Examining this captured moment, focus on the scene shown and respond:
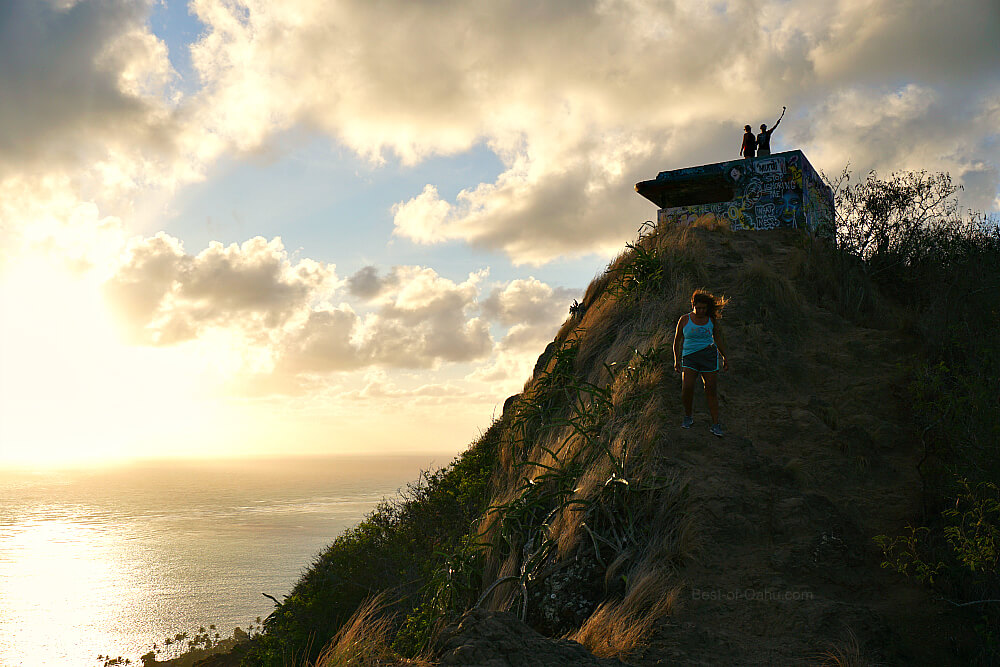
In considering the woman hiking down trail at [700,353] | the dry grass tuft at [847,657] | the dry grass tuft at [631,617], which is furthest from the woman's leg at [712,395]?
the dry grass tuft at [847,657]

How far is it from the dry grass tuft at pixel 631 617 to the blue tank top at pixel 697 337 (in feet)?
9.11

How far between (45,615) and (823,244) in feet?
539

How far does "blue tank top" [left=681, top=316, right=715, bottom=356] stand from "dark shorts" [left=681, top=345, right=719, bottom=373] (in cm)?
4

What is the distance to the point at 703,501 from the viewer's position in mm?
5492

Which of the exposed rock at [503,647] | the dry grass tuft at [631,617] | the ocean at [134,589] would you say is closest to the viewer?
the exposed rock at [503,647]

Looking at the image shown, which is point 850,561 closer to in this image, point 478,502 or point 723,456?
point 723,456

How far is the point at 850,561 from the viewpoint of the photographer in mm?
5105

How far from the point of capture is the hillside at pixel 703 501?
425cm

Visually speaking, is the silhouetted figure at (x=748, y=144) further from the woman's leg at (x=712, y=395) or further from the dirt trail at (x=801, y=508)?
the woman's leg at (x=712, y=395)

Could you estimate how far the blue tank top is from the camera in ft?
22.3

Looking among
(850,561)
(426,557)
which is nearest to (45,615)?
(426,557)

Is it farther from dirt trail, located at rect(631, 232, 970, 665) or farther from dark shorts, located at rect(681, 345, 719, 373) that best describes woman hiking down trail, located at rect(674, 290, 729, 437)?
dirt trail, located at rect(631, 232, 970, 665)

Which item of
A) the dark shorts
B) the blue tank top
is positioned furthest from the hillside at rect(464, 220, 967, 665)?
the blue tank top

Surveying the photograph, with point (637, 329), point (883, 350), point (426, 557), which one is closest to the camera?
point (883, 350)
